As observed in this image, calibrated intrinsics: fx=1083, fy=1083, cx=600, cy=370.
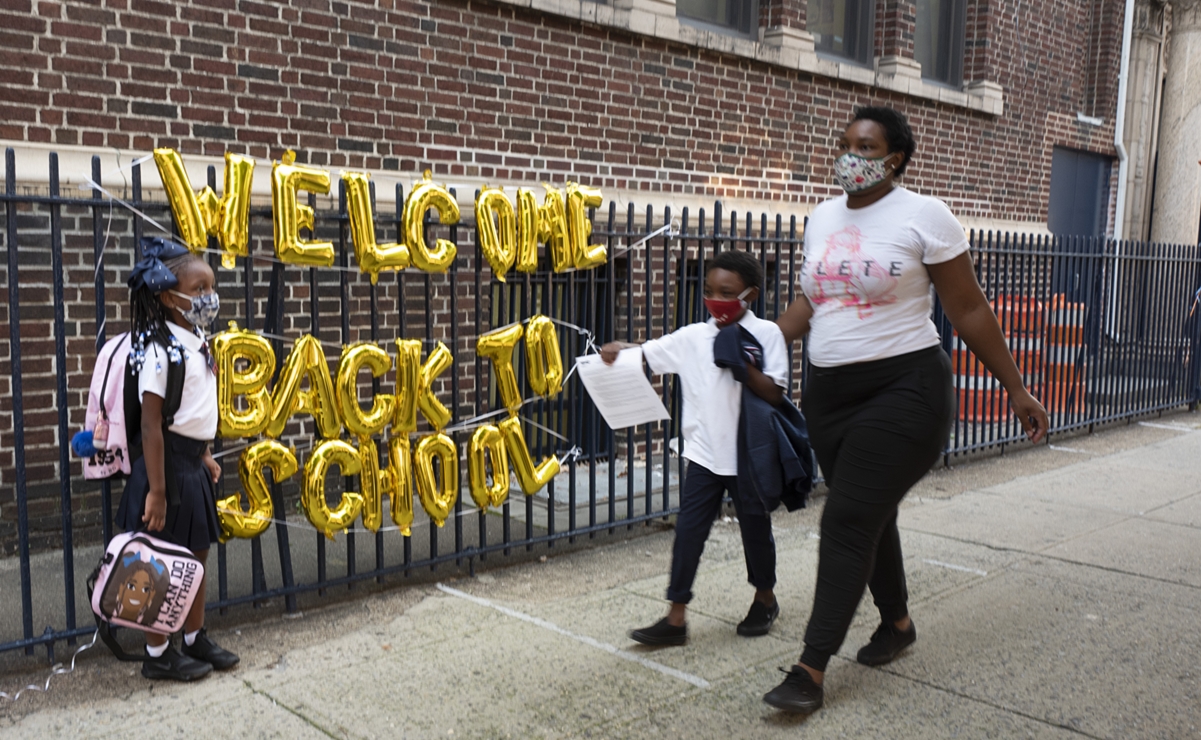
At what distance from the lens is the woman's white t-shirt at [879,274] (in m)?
3.47

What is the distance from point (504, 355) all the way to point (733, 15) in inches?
207

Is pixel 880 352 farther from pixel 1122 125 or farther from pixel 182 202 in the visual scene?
pixel 1122 125

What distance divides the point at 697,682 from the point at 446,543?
6.87ft

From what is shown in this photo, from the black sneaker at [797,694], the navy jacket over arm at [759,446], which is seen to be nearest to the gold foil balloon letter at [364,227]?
the navy jacket over arm at [759,446]

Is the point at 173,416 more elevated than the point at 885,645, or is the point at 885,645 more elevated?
the point at 173,416

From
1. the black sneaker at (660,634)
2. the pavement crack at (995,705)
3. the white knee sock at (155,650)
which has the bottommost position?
the pavement crack at (995,705)

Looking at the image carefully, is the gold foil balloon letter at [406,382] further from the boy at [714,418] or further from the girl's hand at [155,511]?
the girl's hand at [155,511]

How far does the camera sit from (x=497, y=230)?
5.08 meters

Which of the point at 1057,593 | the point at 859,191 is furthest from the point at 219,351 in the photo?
the point at 1057,593

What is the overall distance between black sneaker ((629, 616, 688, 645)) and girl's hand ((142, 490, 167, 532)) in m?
1.77

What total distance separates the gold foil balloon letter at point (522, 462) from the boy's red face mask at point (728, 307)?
4.89ft

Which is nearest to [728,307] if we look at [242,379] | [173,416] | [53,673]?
[242,379]

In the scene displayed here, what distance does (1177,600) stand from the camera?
16.0ft

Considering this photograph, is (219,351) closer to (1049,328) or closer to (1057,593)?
(1057,593)
